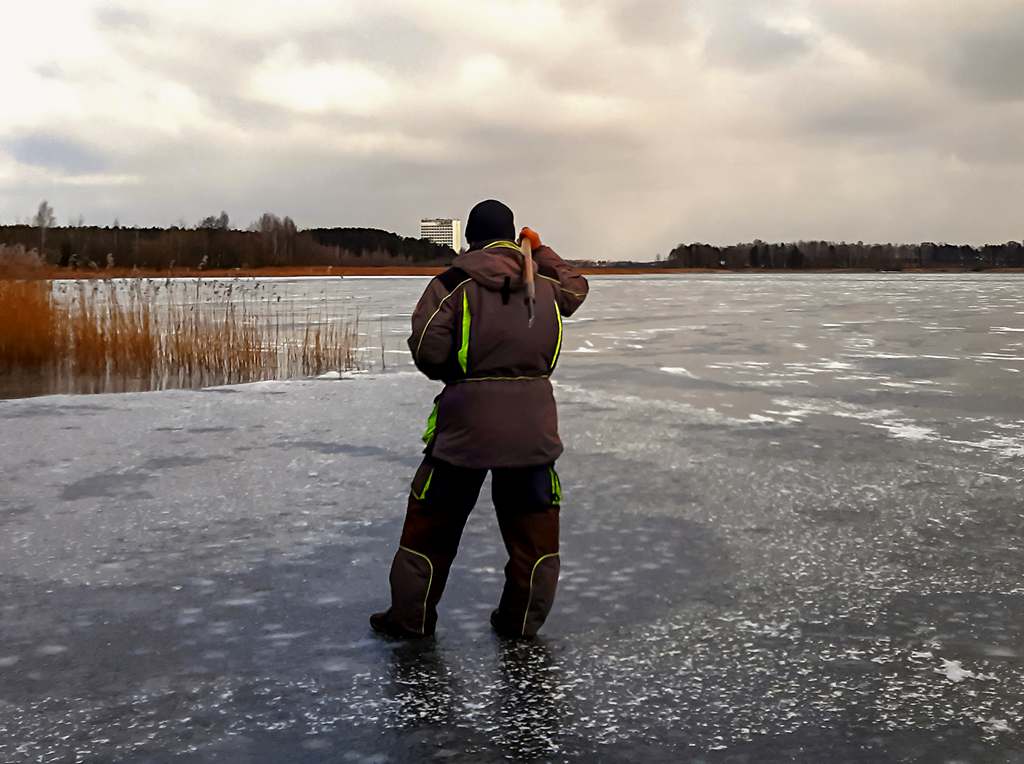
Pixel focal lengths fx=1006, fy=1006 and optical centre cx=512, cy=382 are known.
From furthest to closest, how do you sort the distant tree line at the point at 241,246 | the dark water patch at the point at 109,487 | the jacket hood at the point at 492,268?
1. the distant tree line at the point at 241,246
2. the dark water patch at the point at 109,487
3. the jacket hood at the point at 492,268

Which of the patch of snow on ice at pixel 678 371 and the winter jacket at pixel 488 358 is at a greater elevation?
the winter jacket at pixel 488 358

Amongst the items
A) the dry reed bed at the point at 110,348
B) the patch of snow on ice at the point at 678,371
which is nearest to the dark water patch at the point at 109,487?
the dry reed bed at the point at 110,348

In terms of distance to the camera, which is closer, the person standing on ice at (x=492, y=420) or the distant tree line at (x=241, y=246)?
the person standing on ice at (x=492, y=420)

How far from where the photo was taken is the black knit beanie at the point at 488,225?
11.8 ft


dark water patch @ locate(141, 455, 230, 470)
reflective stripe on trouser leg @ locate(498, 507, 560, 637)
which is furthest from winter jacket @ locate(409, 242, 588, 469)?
dark water patch @ locate(141, 455, 230, 470)

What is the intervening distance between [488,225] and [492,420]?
70 centimetres

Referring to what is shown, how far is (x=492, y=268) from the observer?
3486mm

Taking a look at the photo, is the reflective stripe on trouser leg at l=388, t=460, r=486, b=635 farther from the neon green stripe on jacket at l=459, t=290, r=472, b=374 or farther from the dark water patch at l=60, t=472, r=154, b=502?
the dark water patch at l=60, t=472, r=154, b=502

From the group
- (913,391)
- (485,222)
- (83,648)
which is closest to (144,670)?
(83,648)

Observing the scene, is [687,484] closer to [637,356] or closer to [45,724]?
[45,724]

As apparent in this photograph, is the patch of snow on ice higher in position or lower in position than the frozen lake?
higher

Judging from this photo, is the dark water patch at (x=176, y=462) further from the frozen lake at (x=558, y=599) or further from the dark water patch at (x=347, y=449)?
the dark water patch at (x=347, y=449)

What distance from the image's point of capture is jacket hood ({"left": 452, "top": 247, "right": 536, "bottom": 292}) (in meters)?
3.48

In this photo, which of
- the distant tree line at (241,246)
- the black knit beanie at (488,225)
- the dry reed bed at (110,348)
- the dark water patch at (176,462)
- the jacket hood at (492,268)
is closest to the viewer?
the jacket hood at (492,268)
